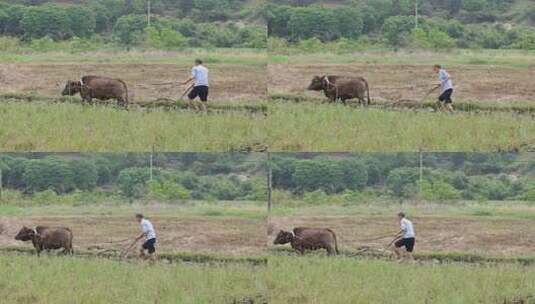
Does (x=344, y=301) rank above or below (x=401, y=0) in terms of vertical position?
below

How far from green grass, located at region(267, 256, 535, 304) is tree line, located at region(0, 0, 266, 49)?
2.95 meters

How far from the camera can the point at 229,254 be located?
14.5m

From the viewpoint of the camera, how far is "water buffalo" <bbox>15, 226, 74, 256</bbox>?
594 inches

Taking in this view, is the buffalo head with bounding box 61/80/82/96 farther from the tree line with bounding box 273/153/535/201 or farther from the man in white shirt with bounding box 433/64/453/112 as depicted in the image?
the man in white shirt with bounding box 433/64/453/112

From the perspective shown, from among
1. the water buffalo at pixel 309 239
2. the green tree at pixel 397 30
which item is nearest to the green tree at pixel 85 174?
the water buffalo at pixel 309 239

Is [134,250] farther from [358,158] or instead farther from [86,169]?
[358,158]

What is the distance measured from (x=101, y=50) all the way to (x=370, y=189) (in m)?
3.91

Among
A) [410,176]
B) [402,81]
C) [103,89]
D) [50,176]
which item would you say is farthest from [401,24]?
[50,176]

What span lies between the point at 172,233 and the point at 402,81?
346 centimetres

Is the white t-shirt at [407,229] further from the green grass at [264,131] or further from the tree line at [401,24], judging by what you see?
the tree line at [401,24]

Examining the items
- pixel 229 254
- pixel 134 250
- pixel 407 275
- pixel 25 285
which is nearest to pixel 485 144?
pixel 407 275

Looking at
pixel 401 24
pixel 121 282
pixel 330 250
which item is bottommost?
pixel 121 282

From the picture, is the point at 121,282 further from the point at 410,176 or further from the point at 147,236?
the point at 410,176

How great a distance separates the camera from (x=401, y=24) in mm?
14922
